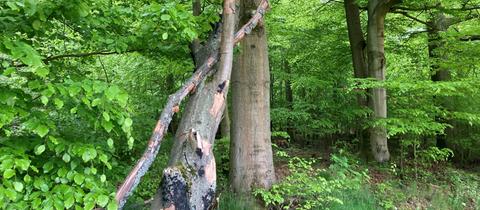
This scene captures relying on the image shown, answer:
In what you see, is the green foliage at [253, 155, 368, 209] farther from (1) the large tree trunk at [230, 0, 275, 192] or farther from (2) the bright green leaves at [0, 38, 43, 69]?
(2) the bright green leaves at [0, 38, 43, 69]

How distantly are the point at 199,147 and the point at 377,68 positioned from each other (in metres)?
5.80

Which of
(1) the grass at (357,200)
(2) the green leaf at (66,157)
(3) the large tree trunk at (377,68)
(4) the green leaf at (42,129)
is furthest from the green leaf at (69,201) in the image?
(3) the large tree trunk at (377,68)

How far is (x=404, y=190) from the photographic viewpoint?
6520 mm

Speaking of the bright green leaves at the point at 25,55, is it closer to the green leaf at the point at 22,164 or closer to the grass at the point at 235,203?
the green leaf at the point at 22,164

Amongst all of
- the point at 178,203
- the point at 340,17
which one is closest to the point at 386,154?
the point at 340,17

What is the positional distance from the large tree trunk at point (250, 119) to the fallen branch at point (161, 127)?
0.74 meters

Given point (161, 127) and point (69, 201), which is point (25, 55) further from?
point (161, 127)

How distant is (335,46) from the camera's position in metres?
10.1

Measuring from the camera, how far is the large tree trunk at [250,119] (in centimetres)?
515

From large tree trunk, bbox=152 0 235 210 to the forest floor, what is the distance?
4.04ft

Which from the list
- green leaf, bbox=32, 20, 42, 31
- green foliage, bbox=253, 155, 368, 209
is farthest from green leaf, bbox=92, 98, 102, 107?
green foliage, bbox=253, 155, 368, 209

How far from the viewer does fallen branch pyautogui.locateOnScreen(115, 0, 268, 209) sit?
120 inches

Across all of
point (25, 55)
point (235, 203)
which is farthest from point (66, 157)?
point (235, 203)

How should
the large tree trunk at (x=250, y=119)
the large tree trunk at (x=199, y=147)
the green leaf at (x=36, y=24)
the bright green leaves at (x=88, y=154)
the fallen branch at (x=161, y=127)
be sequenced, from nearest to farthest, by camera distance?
1. the bright green leaves at (x=88, y=154)
2. the green leaf at (x=36, y=24)
3. the fallen branch at (x=161, y=127)
4. the large tree trunk at (x=199, y=147)
5. the large tree trunk at (x=250, y=119)
